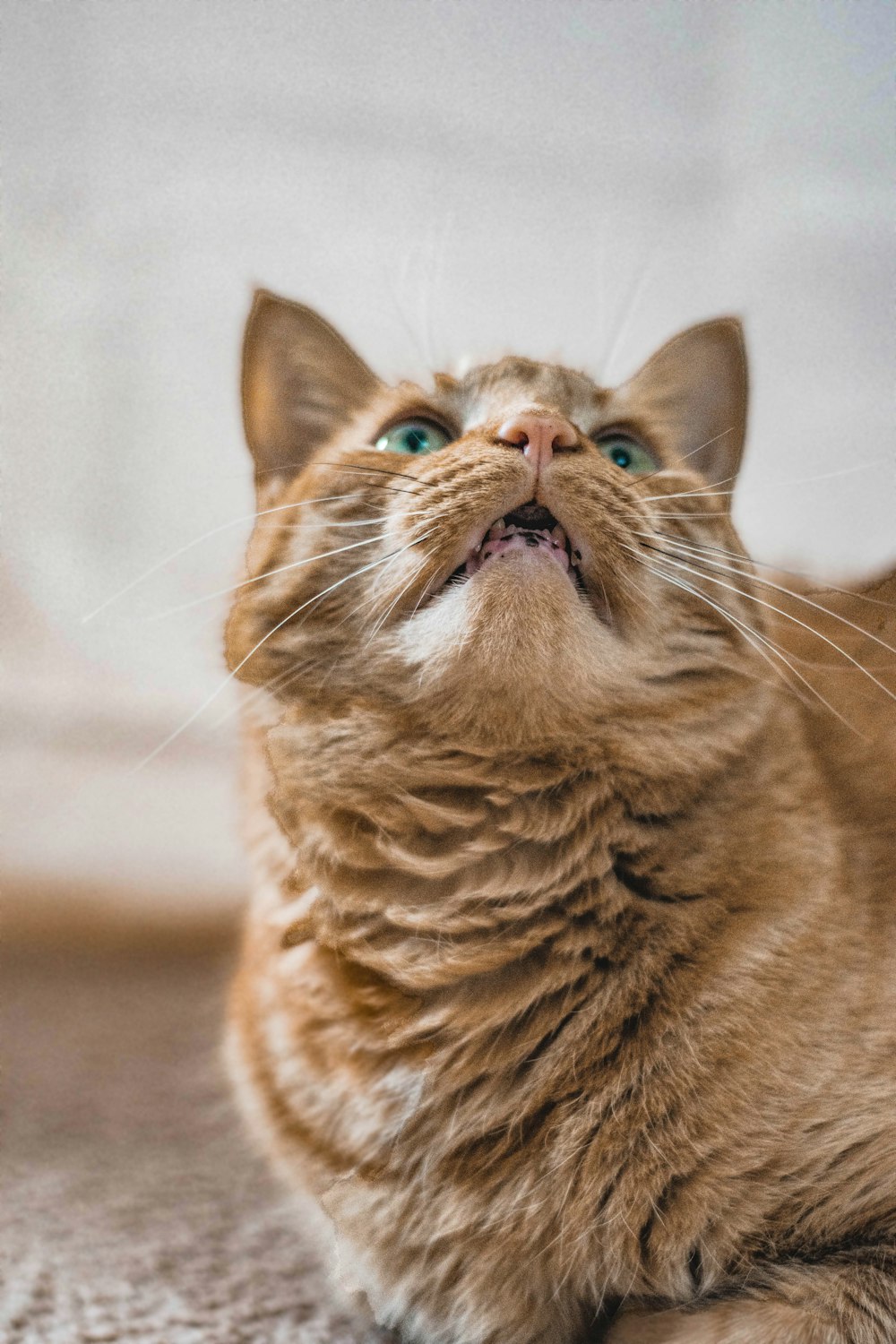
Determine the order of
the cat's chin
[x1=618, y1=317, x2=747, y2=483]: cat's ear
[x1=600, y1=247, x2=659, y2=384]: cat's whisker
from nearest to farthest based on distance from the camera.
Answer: the cat's chin < [x1=618, y1=317, x2=747, y2=483]: cat's ear < [x1=600, y1=247, x2=659, y2=384]: cat's whisker

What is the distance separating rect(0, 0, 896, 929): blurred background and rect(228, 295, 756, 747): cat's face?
0.29 meters

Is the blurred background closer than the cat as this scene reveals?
No

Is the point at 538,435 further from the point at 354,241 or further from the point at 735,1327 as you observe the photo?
the point at 354,241

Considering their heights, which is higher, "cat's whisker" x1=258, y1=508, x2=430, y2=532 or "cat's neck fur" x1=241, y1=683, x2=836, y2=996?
"cat's whisker" x1=258, y1=508, x2=430, y2=532

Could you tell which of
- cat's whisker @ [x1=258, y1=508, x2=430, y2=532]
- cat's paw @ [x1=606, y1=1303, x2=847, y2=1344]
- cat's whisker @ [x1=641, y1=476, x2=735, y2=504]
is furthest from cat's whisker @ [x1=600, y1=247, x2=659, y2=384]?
cat's paw @ [x1=606, y1=1303, x2=847, y2=1344]

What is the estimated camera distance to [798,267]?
5.51 feet

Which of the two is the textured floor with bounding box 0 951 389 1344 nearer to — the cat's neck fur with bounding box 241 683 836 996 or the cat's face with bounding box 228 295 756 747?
the cat's neck fur with bounding box 241 683 836 996

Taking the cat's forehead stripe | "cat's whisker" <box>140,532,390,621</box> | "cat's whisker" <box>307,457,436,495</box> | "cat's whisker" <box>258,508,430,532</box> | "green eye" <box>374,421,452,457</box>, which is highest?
the cat's forehead stripe

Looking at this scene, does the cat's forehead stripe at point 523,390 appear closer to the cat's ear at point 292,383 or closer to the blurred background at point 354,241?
the cat's ear at point 292,383

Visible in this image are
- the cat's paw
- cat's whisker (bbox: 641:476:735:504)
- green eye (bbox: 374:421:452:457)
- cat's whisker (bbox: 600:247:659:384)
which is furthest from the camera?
cat's whisker (bbox: 600:247:659:384)

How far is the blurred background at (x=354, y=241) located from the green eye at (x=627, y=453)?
0.32 meters

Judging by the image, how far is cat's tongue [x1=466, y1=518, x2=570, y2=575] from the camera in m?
0.87

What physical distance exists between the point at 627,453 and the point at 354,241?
2.25 feet

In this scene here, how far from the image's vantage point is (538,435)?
895 millimetres
